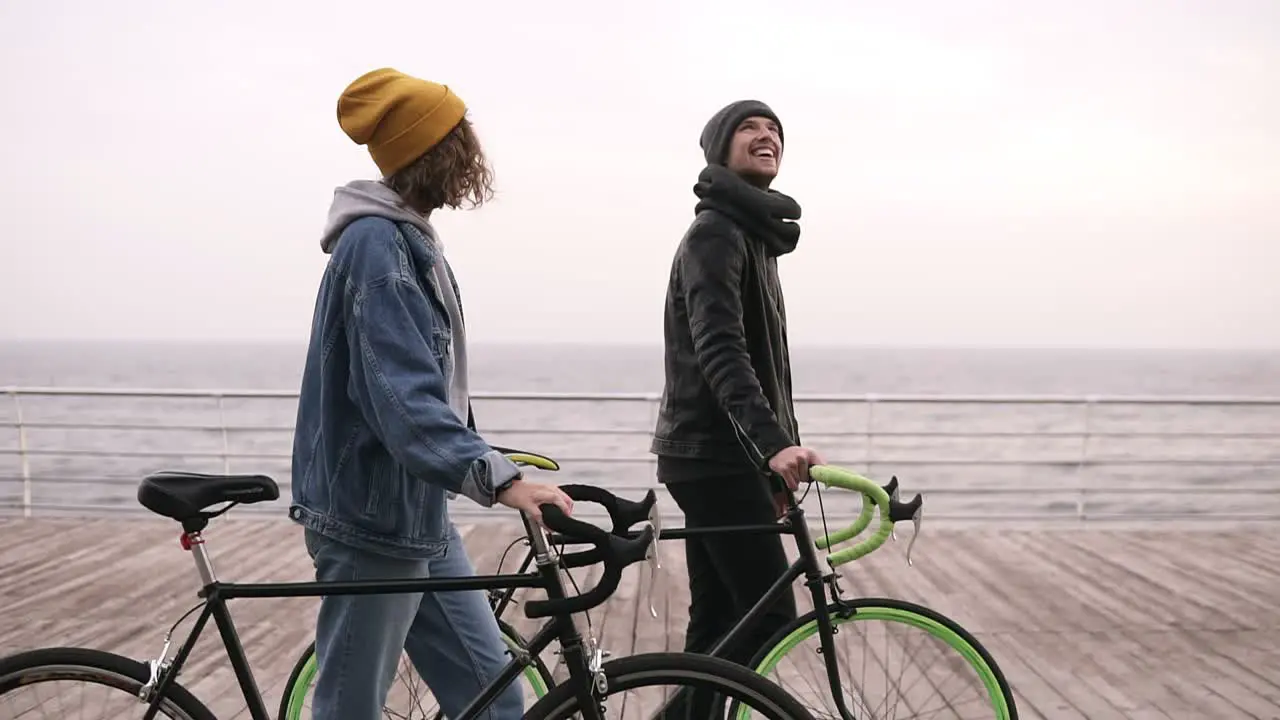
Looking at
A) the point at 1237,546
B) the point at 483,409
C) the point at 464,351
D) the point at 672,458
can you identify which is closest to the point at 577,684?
the point at 464,351

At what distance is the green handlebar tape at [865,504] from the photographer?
2.09 metres

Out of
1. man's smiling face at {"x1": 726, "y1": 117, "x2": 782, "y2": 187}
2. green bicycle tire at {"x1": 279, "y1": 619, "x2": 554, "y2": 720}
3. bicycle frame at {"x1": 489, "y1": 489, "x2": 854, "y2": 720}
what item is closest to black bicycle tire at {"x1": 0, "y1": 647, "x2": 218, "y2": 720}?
green bicycle tire at {"x1": 279, "y1": 619, "x2": 554, "y2": 720}

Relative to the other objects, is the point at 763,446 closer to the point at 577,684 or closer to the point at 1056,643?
the point at 577,684

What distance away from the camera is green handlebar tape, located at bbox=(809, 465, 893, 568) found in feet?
6.86

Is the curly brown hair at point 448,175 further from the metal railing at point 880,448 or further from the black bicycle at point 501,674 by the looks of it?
the metal railing at point 880,448

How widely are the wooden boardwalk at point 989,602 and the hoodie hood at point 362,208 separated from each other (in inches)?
59.7

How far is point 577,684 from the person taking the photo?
1.65m

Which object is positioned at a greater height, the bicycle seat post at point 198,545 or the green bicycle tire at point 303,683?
the bicycle seat post at point 198,545

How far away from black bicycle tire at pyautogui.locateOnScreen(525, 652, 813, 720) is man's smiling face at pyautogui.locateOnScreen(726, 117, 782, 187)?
1255 millimetres

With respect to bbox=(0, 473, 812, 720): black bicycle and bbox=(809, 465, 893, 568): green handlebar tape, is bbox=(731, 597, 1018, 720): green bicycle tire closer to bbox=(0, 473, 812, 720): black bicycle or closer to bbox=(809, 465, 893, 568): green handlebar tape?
bbox=(809, 465, 893, 568): green handlebar tape

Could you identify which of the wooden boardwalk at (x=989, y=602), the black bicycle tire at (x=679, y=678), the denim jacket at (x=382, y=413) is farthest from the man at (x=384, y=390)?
the wooden boardwalk at (x=989, y=602)

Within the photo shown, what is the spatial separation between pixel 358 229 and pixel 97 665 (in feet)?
2.72

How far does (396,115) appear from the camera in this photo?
5.63 feet

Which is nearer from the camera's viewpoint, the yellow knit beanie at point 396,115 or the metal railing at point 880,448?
the yellow knit beanie at point 396,115
